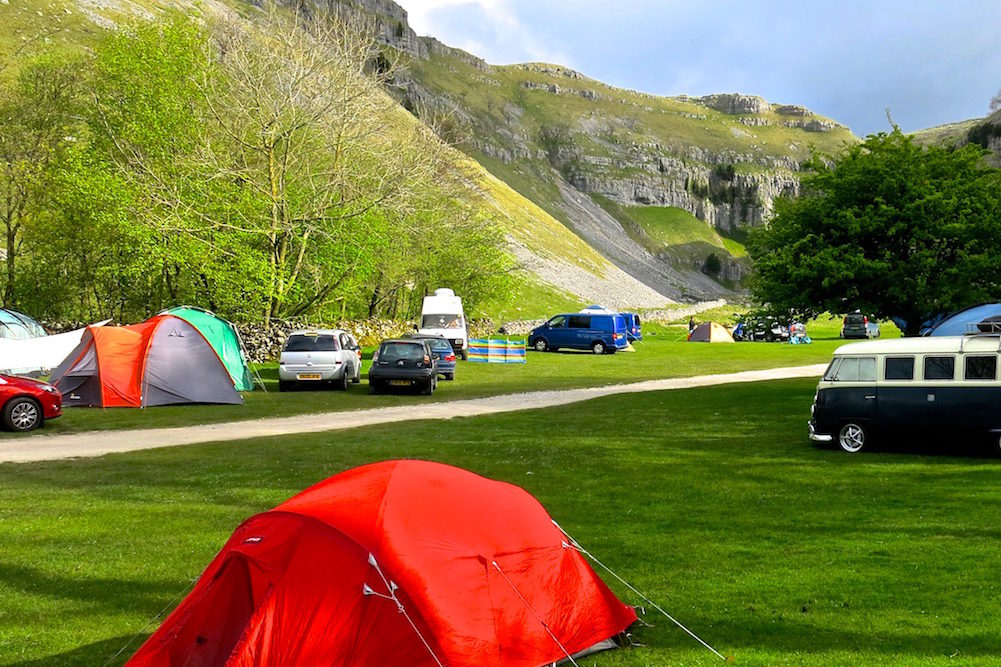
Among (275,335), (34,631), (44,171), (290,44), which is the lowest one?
(34,631)

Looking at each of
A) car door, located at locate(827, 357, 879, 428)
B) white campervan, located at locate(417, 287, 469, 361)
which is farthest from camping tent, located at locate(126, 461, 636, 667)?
white campervan, located at locate(417, 287, 469, 361)

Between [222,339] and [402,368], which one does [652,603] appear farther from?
[222,339]

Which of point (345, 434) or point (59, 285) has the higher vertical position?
point (59, 285)

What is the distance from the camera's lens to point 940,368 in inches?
557

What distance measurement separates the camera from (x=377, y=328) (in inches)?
1759

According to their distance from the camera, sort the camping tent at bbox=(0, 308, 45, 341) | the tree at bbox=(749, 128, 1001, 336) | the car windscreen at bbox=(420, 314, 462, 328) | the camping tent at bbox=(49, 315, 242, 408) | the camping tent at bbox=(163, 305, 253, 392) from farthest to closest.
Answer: the car windscreen at bbox=(420, 314, 462, 328), the camping tent at bbox=(0, 308, 45, 341), the camping tent at bbox=(163, 305, 253, 392), the camping tent at bbox=(49, 315, 242, 408), the tree at bbox=(749, 128, 1001, 336)

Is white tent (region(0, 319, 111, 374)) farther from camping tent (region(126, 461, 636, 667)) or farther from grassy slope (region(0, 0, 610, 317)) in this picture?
grassy slope (region(0, 0, 610, 317))

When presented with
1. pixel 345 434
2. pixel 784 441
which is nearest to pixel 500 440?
pixel 345 434

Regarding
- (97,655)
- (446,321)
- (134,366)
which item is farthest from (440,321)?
(97,655)

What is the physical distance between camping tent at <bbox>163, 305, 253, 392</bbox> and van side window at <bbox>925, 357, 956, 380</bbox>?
59.4 feet

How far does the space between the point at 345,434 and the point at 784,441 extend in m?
9.35

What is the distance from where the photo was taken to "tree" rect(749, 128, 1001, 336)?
20.7 metres

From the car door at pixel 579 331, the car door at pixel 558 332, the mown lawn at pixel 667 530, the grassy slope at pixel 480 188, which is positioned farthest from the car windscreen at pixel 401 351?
the grassy slope at pixel 480 188

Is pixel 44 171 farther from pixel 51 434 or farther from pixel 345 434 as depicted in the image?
pixel 345 434
